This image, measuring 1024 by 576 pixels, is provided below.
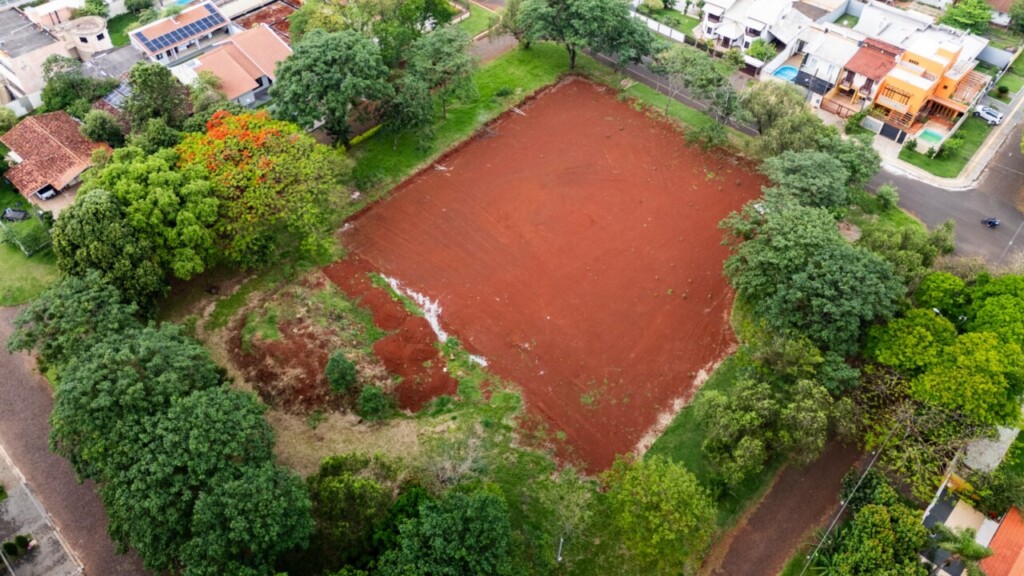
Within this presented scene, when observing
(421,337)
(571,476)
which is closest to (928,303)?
(571,476)

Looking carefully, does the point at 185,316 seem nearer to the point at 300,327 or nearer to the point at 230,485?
the point at 300,327

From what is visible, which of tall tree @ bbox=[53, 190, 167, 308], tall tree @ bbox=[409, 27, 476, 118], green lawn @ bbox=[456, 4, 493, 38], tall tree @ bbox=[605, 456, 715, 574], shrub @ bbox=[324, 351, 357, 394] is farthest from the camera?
green lawn @ bbox=[456, 4, 493, 38]

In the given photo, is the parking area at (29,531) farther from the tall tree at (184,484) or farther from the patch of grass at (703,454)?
the patch of grass at (703,454)

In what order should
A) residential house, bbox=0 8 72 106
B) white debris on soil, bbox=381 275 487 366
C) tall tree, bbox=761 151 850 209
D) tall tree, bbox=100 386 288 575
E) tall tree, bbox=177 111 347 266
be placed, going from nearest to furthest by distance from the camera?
1. tall tree, bbox=100 386 288 575
2. tall tree, bbox=177 111 347 266
3. white debris on soil, bbox=381 275 487 366
4. tall tree, bbox=761 151 850 209
5. residential house, bbox=0 8 72 106

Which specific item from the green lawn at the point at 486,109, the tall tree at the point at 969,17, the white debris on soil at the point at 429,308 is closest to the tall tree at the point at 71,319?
the white debris on soil at the point at 429,308

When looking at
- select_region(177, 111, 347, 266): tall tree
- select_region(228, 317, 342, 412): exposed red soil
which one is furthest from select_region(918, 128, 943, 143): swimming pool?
select_region(228, 317, 342, 412): exposed red soil

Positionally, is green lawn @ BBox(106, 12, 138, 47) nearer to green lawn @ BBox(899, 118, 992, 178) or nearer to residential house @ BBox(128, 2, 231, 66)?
residential house @ BBox(128, 2, 231, 66)

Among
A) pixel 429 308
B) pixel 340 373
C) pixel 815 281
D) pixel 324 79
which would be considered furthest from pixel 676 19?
pixel 340 373
